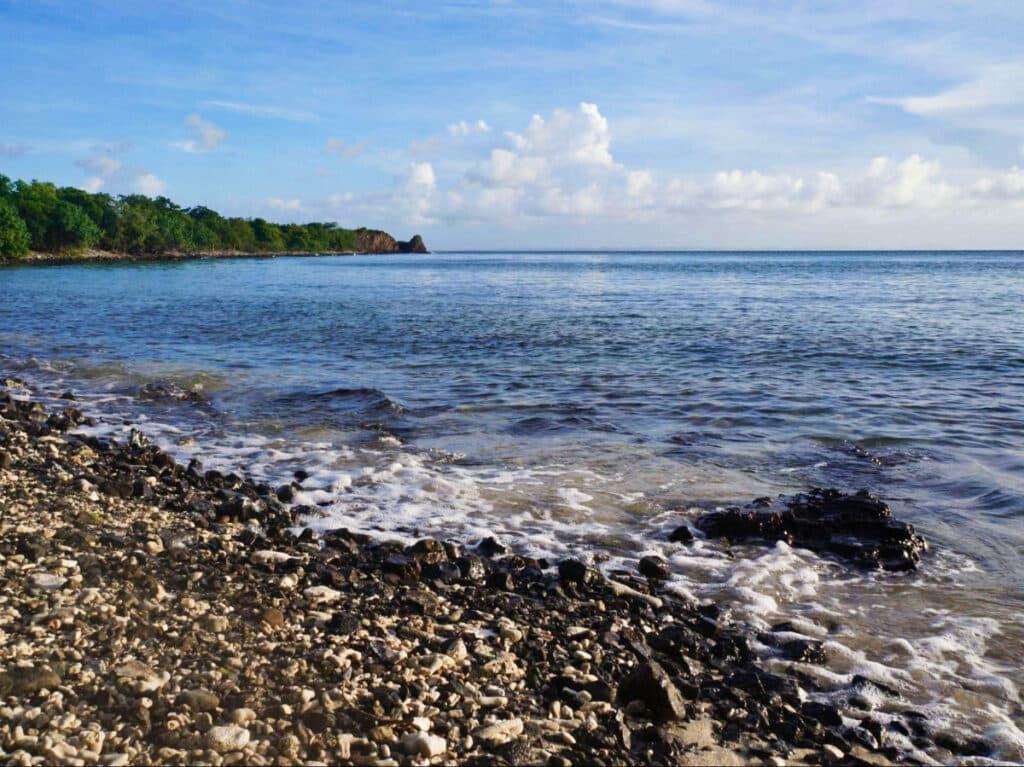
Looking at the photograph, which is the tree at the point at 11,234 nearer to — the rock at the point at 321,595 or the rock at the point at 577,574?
the rock at the point at 321,595

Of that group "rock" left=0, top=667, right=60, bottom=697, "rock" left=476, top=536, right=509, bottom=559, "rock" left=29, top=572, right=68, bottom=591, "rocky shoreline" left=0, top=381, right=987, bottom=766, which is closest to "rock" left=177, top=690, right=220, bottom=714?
"rocky shoreline" left=0, top=381, right=987, bottom=766

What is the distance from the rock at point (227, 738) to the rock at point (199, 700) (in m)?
0.20

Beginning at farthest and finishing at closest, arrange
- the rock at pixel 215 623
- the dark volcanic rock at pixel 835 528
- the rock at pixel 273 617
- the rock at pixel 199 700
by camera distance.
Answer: the dark volcanic rock at pixel 835 528 → the rock at pixel 273 617 → the rock at pixel 215 623 → the rock at pixel 199 700

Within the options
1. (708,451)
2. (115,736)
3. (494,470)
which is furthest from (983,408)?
(115,736)

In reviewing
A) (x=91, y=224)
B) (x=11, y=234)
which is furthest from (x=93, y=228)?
(x=11, y=234)

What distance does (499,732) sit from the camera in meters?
4.55

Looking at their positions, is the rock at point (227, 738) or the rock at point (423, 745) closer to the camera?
the rock at point (227, 738)

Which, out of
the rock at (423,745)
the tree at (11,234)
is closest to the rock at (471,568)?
the rock at (423,745)

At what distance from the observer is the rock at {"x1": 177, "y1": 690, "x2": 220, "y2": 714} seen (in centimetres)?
441

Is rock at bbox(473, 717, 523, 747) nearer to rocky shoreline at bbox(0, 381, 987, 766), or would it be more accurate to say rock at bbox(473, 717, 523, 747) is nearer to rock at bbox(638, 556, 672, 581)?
rocky shoreline at bbox(0, 381, 987, 766)

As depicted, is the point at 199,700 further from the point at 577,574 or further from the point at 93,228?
the point at 93,228

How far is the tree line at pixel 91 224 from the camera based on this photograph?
105 meters

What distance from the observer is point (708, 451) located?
41.8ft

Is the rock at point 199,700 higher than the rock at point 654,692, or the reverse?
the rock at point 199,700
